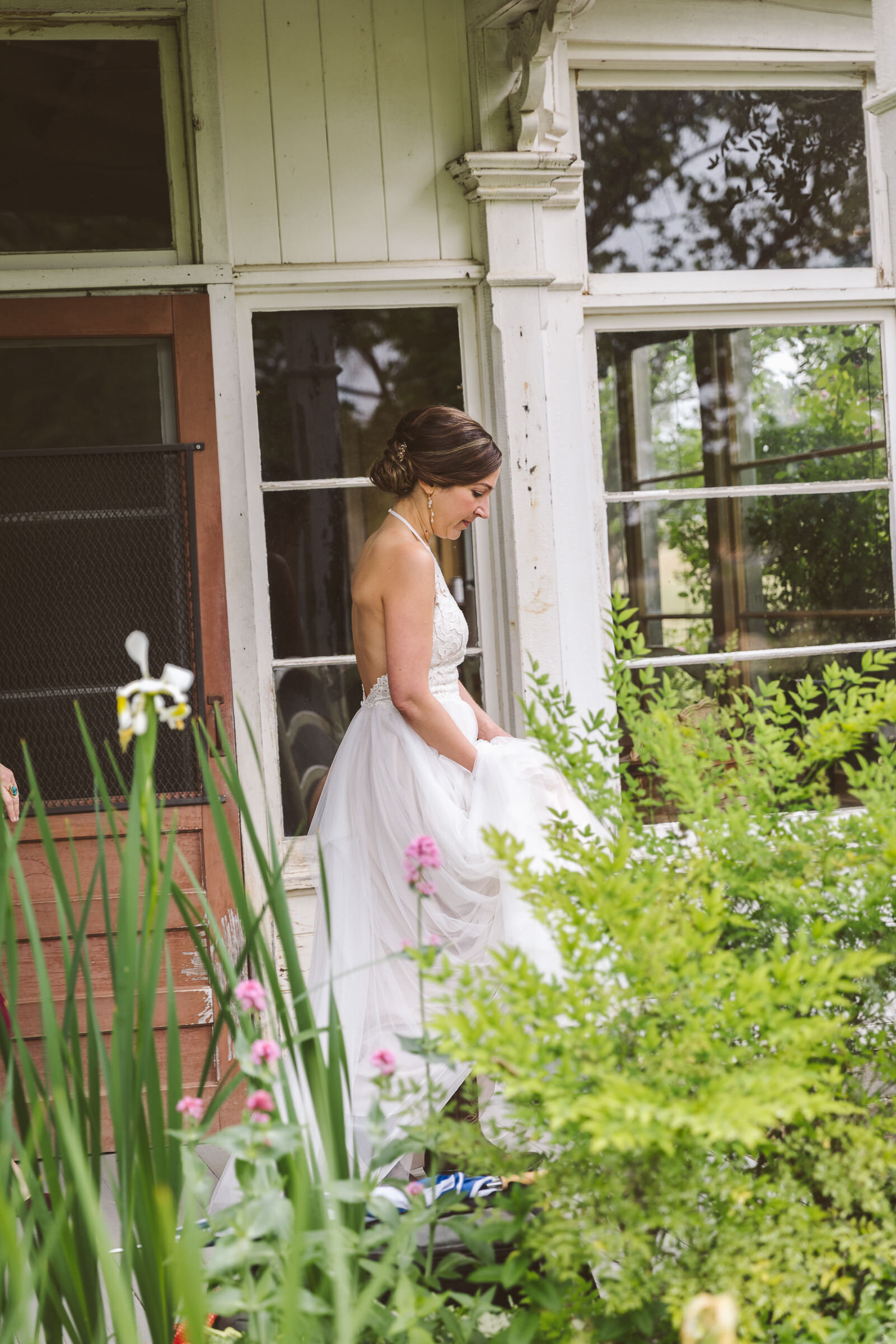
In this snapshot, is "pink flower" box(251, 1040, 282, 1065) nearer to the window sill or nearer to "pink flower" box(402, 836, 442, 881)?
"pink flower" box(402, 836, 442, 881)

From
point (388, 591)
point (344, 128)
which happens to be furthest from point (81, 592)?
point (344, 128)

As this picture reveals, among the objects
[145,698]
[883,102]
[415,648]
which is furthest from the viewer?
[415,648]

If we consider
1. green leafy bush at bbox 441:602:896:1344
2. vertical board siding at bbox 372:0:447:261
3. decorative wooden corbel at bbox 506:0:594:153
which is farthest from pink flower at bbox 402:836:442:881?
decorative wooden corbel at bbox 506:0:594:153

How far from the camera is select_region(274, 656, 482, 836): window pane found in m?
3.58

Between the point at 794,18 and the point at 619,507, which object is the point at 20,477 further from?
the point at 794,18

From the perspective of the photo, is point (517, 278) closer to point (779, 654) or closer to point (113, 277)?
point (113, 277)

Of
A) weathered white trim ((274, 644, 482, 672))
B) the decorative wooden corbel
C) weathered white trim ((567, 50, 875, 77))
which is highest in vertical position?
weathered white trim ((567, 50, 875, 77))

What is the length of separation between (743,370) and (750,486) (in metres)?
0.37

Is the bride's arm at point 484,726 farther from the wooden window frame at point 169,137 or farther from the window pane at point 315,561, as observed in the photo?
the wooden window frame at point 169,137

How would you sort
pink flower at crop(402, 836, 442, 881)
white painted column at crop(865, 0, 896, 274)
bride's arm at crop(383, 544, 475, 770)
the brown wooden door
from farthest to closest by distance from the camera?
1. the brown wooden door
2. bride's arm at crop(383, 544, 475, 770)
3. white painted column at crop(865, 0, 896, 274)
4. pink flower at crop(402, 836, 442, 881)

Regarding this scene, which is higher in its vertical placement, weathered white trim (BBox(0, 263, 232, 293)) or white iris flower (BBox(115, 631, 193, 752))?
weathered white trim (BBox(0, 263, 232, 293))

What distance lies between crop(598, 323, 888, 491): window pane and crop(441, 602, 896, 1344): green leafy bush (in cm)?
260

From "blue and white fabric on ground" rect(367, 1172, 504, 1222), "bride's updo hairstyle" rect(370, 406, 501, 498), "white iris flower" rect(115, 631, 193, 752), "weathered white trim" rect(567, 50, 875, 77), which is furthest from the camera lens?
"weathered white trim" rect(567, 50, 875, 77)

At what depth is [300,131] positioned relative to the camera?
349cm
